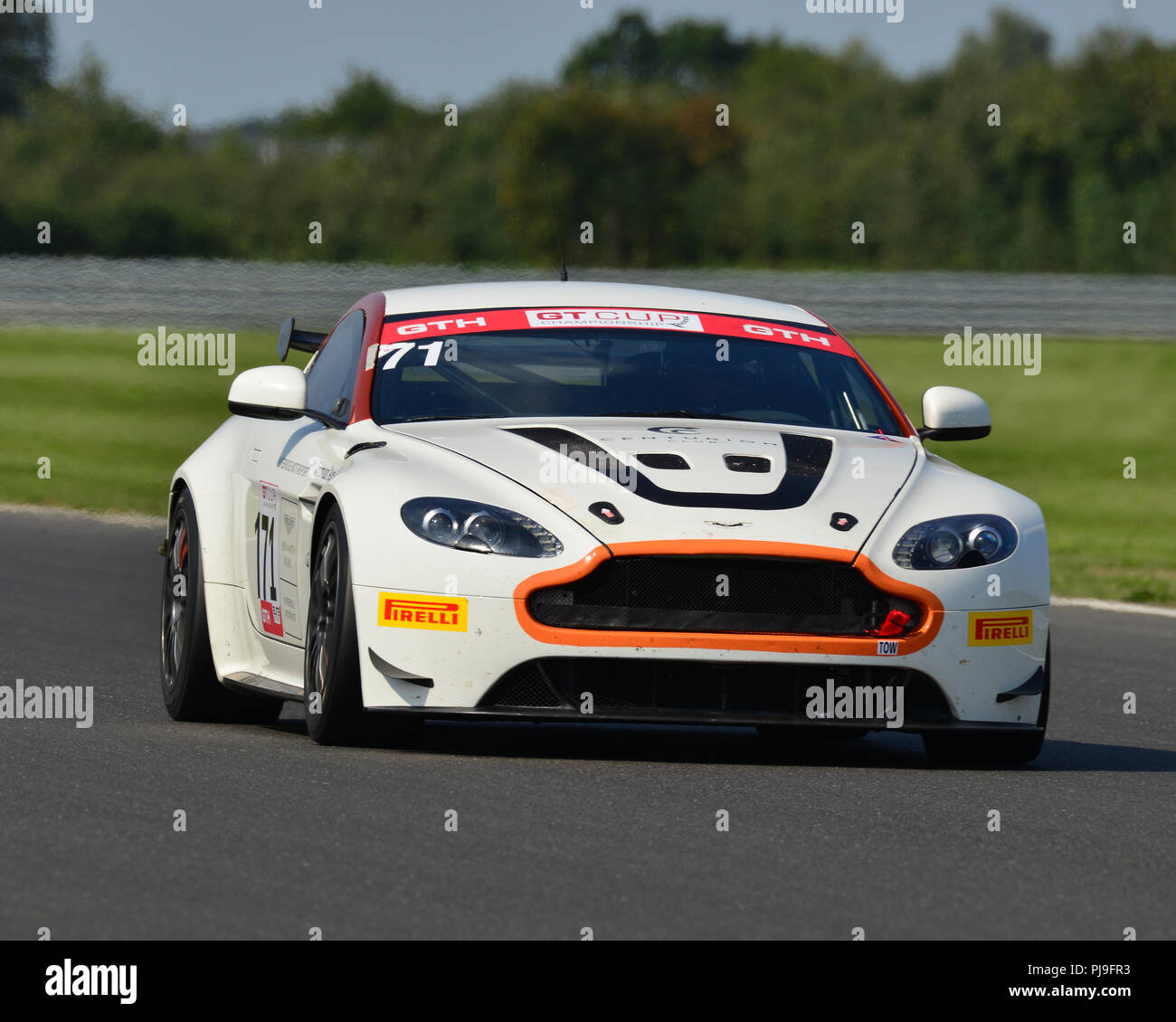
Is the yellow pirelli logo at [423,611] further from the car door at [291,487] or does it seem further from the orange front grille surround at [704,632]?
the car door at [291,487]

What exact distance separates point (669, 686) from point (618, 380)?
144 cm

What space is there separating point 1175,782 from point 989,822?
4.45ft

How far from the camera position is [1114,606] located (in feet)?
48.8

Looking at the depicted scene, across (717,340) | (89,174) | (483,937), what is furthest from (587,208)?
(483,937)

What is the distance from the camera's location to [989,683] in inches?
282

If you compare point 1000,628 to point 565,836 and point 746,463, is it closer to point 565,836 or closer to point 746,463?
point 746,463

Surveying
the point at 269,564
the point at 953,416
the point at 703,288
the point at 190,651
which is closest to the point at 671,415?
the point at 953,416

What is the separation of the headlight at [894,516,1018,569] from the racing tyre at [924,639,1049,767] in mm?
378

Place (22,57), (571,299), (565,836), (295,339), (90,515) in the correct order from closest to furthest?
1. (565,836)
2. (571,299)
3. (295,339)
4. (90,515)
5. (22,57)

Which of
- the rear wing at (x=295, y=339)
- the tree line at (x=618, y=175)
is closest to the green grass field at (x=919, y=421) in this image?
the tree line at (x=618, y=175)

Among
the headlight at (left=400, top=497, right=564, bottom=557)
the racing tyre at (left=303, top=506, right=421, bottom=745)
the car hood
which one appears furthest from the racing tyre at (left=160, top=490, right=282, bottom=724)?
the headlight at (left=400, top=497, right=564, bottom=557)
